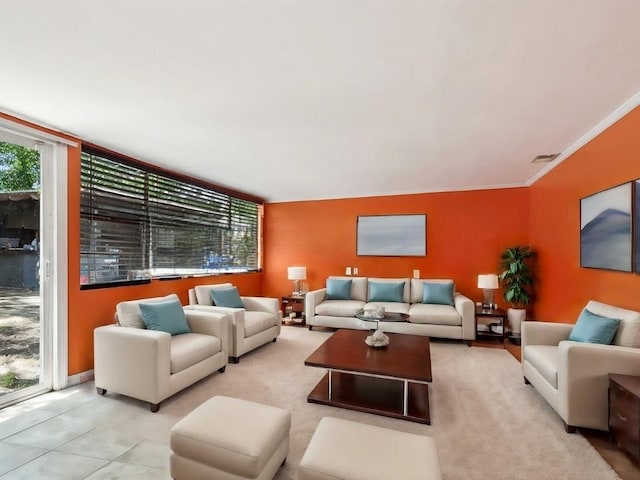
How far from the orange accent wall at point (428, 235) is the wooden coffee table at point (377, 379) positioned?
99.8 inches

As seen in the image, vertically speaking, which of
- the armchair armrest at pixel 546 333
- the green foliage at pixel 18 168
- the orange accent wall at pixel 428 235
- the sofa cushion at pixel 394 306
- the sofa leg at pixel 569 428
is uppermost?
the green foliage at pixel 18 168

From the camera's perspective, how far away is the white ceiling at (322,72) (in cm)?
158

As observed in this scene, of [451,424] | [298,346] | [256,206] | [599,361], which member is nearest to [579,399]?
[599,361]

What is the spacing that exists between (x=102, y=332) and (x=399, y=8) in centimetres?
337

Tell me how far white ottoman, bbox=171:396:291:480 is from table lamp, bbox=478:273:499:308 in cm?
397

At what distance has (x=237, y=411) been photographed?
1.89m

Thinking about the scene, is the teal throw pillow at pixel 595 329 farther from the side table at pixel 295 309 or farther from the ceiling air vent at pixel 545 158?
the side table at pixel 295 309

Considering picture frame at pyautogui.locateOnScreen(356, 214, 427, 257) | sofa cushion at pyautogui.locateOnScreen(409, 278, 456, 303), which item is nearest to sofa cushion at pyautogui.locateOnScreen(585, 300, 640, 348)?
sofa cushion at pyautogui.locateOnScreen(409, 278, 456, 303)

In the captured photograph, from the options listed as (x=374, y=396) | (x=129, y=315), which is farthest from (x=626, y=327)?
(x=129, y=315)

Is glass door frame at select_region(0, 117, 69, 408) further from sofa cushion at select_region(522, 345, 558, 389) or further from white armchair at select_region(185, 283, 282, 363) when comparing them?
sofa cushion at select_region(522, 345, 558, 389)

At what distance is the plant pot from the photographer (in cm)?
475

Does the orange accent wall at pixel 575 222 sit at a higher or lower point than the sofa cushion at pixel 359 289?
higher

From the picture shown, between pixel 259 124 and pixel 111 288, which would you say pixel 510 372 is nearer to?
pixel 259 124

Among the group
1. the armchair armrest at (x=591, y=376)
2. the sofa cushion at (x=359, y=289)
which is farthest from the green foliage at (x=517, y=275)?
the armchair armrest at (x=591, y=376)
